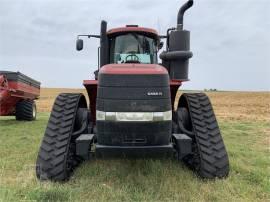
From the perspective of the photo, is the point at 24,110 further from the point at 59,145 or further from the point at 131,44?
the point at 59,145

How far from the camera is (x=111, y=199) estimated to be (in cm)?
471

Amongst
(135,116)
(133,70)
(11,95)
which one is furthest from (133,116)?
(11,95)

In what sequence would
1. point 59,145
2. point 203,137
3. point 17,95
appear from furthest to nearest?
1. point 17,95
2. point 203,137
3. point 59,145

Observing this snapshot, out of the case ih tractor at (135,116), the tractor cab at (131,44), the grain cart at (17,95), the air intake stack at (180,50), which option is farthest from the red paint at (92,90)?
the grain cart at (17,95)

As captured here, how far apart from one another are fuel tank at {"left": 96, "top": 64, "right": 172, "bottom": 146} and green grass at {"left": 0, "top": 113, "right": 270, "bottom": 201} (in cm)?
64

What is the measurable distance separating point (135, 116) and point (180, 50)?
1.25m

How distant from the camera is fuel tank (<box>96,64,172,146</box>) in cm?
484

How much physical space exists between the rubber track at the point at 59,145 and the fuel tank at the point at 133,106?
2.56 feet

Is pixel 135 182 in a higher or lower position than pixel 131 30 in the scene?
lower

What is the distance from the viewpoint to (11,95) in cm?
1412

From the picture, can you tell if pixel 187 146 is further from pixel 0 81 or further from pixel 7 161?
pixel 0 81

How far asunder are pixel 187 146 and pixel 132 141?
77cm

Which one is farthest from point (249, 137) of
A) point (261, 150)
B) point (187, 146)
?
point (187, 146)

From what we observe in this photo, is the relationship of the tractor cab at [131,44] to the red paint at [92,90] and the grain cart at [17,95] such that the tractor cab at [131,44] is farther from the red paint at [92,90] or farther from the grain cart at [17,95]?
the grain cart at [17,95]
